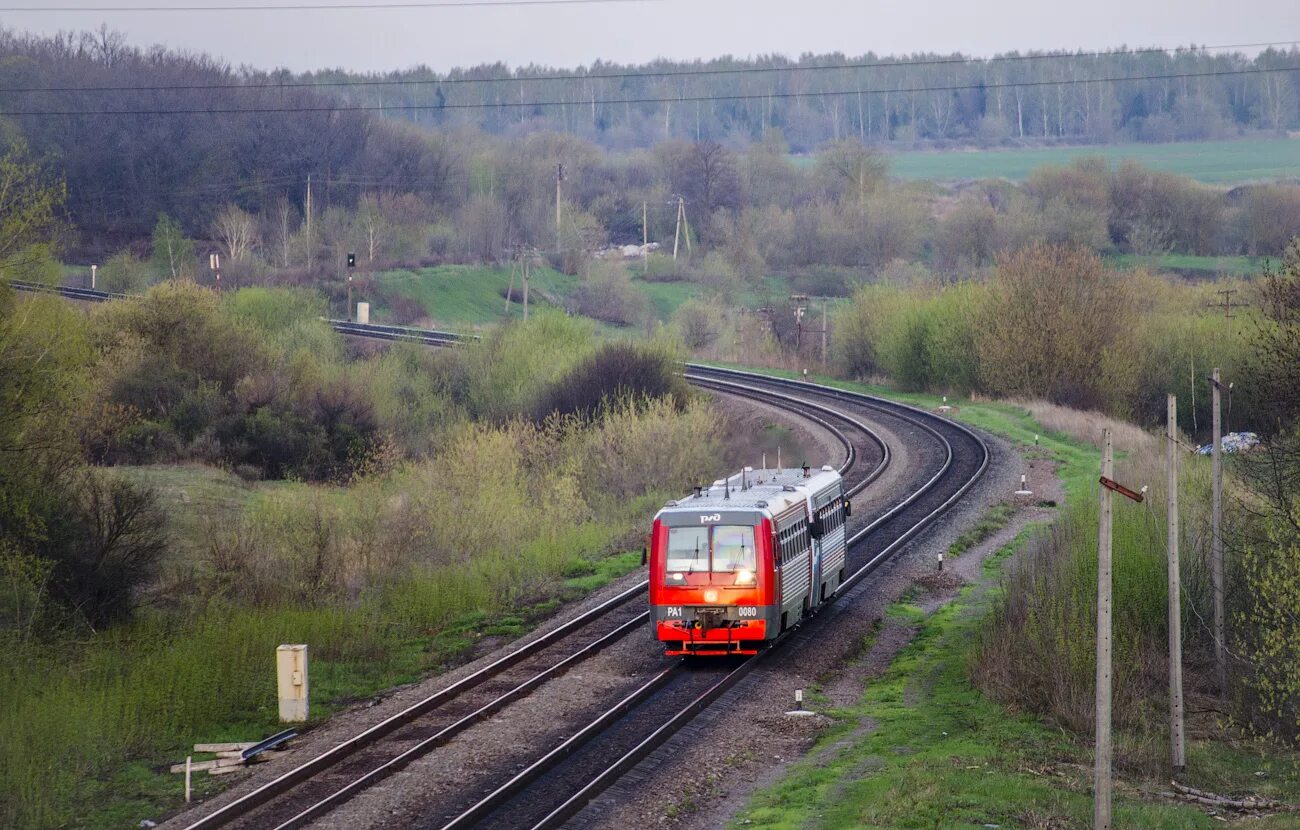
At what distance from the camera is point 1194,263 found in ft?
354

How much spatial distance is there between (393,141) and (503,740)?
121 metres

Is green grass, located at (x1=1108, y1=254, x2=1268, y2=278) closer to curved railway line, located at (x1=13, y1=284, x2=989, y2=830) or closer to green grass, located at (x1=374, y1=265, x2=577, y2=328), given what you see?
green grass, located at (x1=374, y1=265, x2=577, y2=328)

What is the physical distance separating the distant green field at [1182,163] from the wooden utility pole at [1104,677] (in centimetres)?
14409

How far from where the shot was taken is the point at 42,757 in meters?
17.6

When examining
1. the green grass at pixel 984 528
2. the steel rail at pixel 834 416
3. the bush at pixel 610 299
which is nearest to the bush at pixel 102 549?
the green grass at pixel 984 528

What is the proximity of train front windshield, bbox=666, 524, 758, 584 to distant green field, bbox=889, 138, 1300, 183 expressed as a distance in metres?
137

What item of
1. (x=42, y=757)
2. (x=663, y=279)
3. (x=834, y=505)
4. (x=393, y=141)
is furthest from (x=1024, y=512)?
(x=393, y=141)

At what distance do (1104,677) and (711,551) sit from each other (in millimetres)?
8846

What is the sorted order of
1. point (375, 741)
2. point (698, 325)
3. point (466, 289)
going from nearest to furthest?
1. point (375, 741)
2. point (698, 325)
3. point (466, 289)

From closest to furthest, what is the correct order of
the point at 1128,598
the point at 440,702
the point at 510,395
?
the point at 440,702 → the point at 1128,598 → the point at 510,395

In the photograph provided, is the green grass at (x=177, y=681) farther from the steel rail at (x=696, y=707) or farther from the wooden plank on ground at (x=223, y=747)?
the steel rail at (x=696, y=707)

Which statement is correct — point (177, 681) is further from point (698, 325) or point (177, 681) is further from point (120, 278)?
point (698, 325)

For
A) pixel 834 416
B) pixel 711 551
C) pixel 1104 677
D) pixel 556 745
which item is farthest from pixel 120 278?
pixel 1104 677

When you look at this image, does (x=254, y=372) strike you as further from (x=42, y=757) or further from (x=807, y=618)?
(x=42, y=757)
